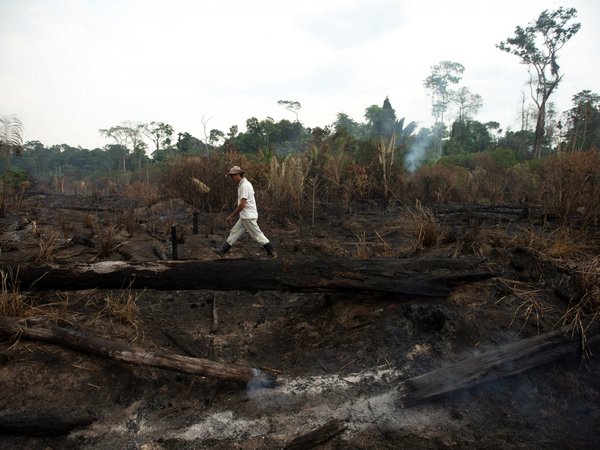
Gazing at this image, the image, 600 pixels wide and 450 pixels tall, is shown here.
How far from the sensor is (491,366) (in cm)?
309

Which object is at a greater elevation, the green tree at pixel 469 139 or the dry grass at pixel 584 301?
the green tree at pixel 469 139

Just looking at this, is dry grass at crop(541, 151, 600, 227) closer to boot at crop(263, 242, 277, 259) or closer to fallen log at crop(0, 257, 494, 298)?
fallen log at crop(0, 257, 494, 298)

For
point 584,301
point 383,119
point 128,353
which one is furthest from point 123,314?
point 383,119

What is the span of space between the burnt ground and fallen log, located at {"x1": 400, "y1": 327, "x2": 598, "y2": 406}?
90 mm

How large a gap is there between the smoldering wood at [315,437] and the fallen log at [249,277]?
1441mm

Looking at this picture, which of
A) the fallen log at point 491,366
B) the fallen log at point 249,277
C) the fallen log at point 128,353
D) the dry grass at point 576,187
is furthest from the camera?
the dry grass at point 576,187

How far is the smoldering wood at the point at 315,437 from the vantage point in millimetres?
2609

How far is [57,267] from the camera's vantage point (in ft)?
12.8

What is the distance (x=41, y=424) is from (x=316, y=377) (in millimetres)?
2168

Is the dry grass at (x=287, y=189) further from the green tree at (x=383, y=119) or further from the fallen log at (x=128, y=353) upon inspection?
the green tree at (x=383, y=119)

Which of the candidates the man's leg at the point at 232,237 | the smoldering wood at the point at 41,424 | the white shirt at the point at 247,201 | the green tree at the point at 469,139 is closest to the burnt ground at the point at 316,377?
the smoldering wood at the point at 41,424

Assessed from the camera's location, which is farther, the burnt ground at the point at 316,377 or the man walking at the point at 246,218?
the man walking at the point at 246,218

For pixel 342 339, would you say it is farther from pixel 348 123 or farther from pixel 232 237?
pixel 348 123

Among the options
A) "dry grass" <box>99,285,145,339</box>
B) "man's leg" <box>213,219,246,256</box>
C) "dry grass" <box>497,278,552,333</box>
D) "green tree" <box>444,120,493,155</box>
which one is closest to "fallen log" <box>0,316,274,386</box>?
"dry grass" <box>99,285,145,339</box>
